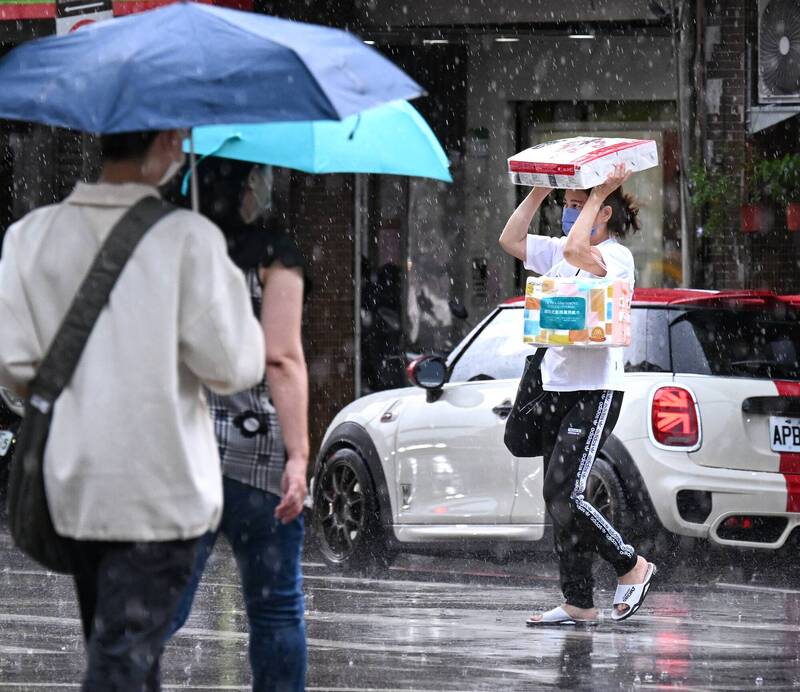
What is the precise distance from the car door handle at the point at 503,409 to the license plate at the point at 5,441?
583cm

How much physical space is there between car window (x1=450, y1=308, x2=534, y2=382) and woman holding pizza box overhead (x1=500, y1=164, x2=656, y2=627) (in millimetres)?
2243

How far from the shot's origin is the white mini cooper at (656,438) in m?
9.67

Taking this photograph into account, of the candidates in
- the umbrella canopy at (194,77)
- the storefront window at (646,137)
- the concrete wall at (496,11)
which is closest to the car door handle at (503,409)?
the umbrella canopy at (194,77)

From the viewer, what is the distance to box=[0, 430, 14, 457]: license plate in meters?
14.9

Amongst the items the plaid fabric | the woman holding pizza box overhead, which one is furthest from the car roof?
the plaid fabric

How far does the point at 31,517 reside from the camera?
14.1ft

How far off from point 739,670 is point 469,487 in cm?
329

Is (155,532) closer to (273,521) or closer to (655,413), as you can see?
(273,521)

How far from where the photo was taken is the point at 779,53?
1398 cm

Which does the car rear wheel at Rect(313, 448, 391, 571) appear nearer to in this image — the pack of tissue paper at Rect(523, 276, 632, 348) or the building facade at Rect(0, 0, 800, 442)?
the pack of tissue paper at Rect(523, 276, 632, 348)

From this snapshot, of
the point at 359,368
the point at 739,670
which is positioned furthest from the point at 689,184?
the point at 739,670

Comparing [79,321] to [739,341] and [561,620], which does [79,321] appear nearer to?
[561,620]

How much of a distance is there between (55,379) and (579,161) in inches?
156

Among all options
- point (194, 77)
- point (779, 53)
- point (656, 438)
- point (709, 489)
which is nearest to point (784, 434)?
point (709, 489)
